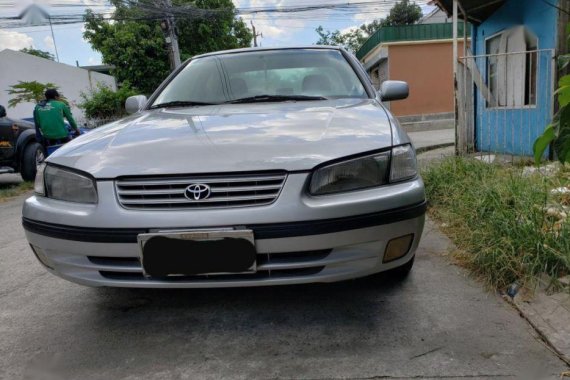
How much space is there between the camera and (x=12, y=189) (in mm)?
7473

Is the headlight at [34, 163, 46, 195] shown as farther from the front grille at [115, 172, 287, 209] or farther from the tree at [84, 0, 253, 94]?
the tree at [84, 0, 253, 94]

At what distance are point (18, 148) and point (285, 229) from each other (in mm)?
7024

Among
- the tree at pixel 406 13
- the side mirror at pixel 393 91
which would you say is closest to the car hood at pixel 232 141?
the side mirror at pixel 393 91

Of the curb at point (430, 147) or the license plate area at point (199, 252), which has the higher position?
the license plate area at point (199, 252)

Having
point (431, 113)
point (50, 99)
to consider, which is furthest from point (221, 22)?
point (50, 99)

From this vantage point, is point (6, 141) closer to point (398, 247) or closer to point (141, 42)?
point (398, 247)

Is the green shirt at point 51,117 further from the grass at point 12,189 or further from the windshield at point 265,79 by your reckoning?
the windshield at point 265,79

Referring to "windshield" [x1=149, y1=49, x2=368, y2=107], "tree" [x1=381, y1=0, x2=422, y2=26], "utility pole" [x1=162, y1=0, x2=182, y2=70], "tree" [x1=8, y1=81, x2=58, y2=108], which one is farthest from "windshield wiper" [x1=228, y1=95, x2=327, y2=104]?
"tree" [x1=381, y1=0, x2=422, y2=26]

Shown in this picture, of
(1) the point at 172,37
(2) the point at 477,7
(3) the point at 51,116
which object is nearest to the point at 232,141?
(2) the point at 477,7

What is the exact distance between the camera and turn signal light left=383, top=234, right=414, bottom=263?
2.14 metres

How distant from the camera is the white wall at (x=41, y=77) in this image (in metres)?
21.4

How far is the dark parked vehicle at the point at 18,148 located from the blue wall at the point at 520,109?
6.76 metres

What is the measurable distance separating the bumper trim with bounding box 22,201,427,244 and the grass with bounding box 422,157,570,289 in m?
0.91

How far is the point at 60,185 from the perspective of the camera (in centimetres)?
224
